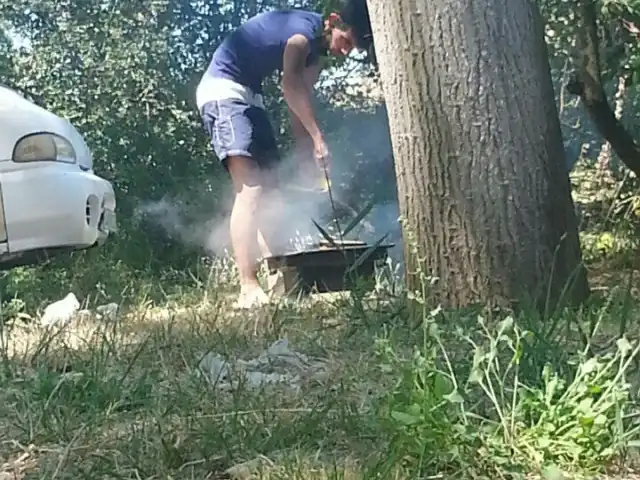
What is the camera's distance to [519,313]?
2.40m

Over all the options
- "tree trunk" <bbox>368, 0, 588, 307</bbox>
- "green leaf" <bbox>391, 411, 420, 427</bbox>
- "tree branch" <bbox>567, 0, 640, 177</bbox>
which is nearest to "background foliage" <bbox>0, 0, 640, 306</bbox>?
"tree branch" <bbox>567, 0, 640, 177</bbox>

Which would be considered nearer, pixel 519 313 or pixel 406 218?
pixel 519 313

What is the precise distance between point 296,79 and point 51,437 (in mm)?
2786

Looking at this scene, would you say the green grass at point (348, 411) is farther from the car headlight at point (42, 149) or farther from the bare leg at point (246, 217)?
the bare leg at point (246, 217)

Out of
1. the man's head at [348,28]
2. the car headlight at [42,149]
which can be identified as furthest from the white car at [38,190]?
the man's head at [348,28]

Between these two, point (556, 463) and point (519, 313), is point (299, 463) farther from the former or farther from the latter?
point (519, 313)

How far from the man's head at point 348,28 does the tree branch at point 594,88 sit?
1063mm

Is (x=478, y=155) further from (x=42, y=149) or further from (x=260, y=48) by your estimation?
(x=260, y=48)

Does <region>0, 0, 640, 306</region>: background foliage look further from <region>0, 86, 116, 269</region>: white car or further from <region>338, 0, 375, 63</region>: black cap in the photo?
<region>0, 86, 116, 269</region>: white car

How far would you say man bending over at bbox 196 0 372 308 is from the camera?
162 inches

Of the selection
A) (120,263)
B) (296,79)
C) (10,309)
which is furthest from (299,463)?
(120,263)

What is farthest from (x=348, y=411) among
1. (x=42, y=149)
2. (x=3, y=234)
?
(x=42, y=149)

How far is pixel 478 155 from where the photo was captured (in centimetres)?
257

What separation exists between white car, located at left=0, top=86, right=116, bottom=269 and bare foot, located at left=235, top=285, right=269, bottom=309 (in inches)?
24.3
